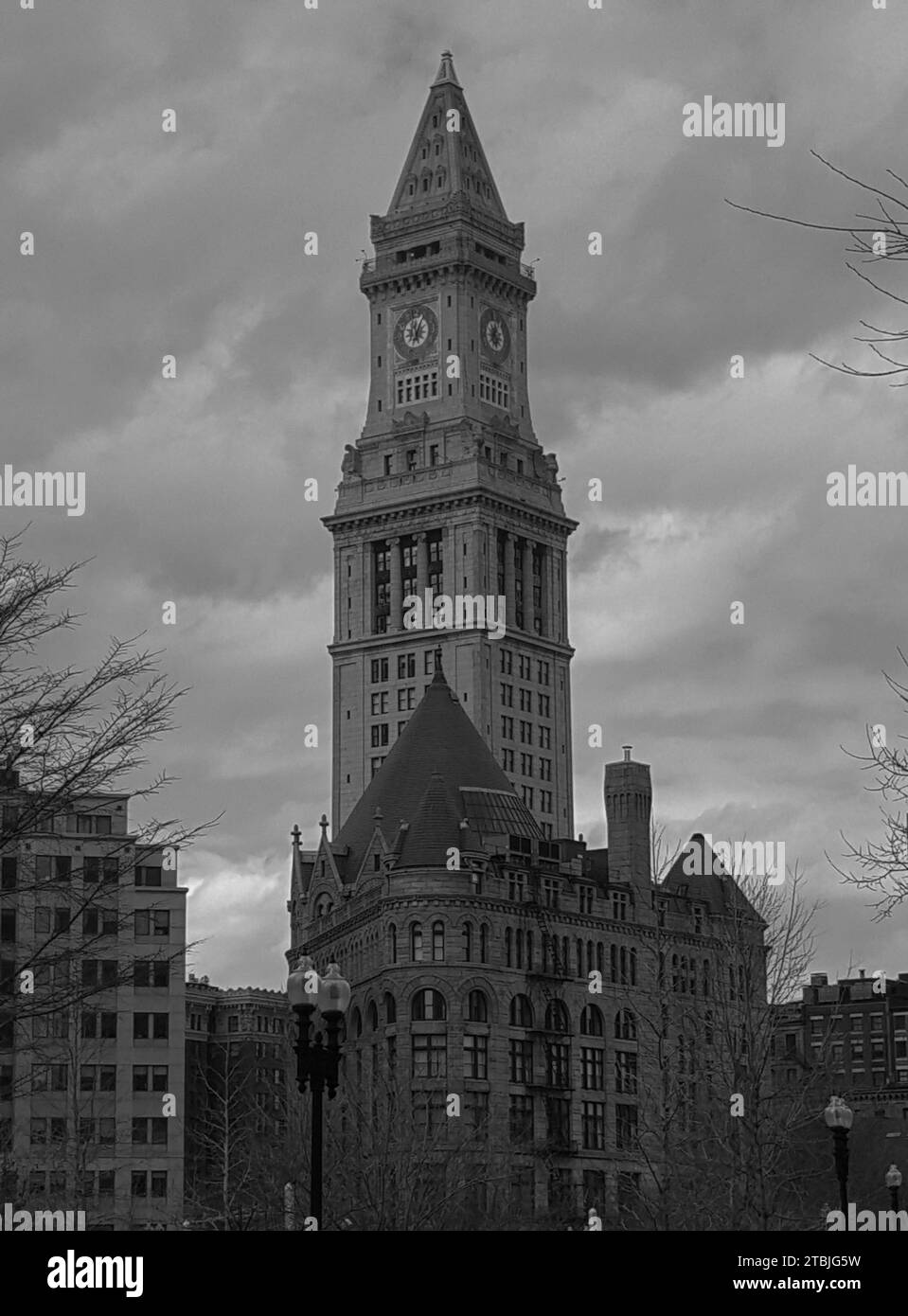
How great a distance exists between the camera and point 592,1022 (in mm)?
109312

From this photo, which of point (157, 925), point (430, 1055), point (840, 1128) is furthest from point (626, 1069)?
point (840, 1128)

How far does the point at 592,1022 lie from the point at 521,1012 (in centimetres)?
565

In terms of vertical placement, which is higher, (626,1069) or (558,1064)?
(558,1064)

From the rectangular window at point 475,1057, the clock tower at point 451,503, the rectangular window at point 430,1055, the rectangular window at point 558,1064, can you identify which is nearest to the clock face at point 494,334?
the clock tower at point 451,503

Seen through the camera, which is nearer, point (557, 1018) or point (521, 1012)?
Result: point (521, 1012)

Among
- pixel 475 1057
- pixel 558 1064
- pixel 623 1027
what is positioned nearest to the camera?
pixel 475 1057

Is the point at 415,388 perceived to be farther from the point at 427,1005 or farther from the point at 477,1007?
the point at 427,1005

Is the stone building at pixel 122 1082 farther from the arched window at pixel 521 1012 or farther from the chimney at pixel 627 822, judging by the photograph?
the chimney at pixel 627 822

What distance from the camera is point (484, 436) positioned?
161375mm

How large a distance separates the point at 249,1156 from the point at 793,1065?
209 feet

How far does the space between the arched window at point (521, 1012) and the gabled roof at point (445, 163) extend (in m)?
78.8

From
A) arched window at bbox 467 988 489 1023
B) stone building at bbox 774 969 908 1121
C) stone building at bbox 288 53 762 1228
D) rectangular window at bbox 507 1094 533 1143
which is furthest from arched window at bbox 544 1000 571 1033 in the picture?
stone building at bbox 774 969 908 1121
